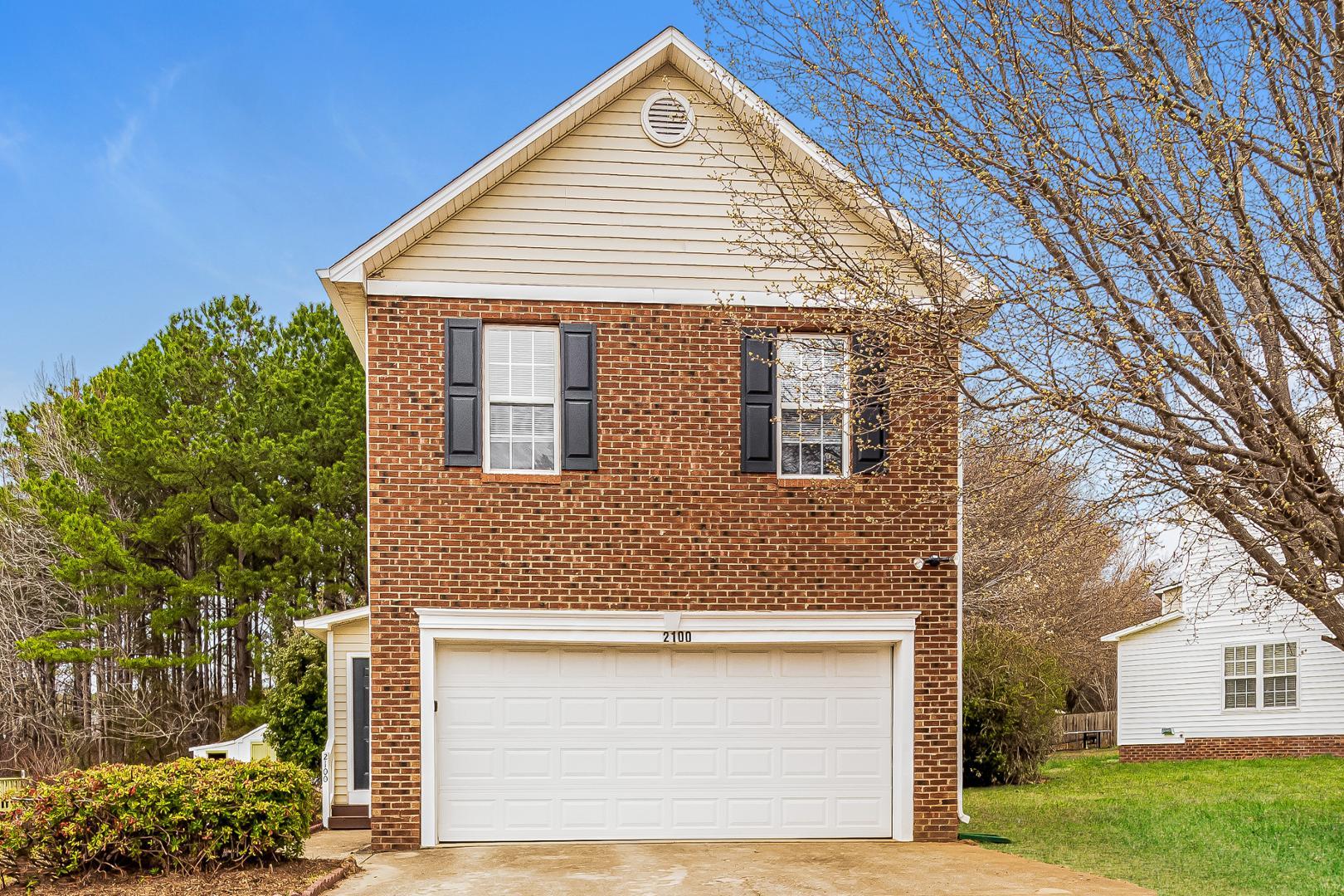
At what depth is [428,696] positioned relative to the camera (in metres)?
11.9

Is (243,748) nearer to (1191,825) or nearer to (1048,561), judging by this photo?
(1048,561)

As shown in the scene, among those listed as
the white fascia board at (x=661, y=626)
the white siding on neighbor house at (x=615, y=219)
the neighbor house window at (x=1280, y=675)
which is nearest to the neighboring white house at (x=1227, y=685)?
the neighbor house window at (x=1280, y=675)

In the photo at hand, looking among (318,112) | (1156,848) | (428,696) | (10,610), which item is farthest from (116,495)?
(1156,848)

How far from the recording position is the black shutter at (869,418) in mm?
11289

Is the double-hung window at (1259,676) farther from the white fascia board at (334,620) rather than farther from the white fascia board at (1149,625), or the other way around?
the white fascia board at (334,620)

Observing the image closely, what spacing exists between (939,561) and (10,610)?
2627cm

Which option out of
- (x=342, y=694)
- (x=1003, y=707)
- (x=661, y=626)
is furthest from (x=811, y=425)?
(x=1003, y=707)

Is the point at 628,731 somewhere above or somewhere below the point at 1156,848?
above

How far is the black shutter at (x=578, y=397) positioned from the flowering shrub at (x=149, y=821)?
4.20 meters

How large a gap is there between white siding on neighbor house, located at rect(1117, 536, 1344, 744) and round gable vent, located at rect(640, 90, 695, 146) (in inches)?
578

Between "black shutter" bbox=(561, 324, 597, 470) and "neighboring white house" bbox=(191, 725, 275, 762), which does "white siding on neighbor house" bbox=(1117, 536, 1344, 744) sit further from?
"neighboring white house" bbox=(191, 725, 275, 762)

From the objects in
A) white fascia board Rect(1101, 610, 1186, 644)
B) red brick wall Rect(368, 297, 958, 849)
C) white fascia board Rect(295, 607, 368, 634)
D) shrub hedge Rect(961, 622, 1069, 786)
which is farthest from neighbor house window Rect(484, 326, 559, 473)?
white fascia board Rect(1101, 610, 1186, 644)

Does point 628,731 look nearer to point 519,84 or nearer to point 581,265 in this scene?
point 581,265

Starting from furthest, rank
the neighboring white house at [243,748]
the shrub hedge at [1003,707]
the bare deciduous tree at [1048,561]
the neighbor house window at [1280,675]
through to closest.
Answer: the neighbor house window at [1280,675]
the shrub hedge at [1003,707]
the neighboring white house at [243,748]
the bare deciduous tree at [1048,561]
